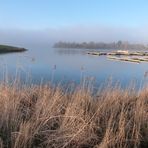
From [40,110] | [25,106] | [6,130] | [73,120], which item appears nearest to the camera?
[6,130]

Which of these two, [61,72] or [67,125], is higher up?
[67,125]

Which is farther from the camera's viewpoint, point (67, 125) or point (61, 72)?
point (61, 72)

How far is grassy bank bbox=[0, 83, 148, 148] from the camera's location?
3.84 meters

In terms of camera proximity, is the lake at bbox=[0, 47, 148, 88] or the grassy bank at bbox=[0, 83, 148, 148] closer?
the grassy bank at bbox=[0, 83, 148, 148]

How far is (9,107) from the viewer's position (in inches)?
171

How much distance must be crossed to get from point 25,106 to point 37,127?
1113 mm

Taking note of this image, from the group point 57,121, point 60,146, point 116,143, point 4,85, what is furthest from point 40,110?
point 4,85

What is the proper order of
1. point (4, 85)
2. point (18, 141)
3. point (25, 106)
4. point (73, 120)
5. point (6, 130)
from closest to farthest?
1. point (18, 141)
2. point (6, 130)
3. point (73, 120)
4. point (25, 106)
5. point (4, 85)

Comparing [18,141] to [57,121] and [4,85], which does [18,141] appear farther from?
[4,85]

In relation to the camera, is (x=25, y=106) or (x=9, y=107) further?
(x=25, y=106)

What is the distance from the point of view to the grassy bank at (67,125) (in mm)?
3836

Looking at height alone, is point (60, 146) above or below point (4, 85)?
below

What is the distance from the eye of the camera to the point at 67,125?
163 inches

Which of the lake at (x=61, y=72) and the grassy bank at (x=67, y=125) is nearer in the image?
the grassy bank at (x=67, y=125)
